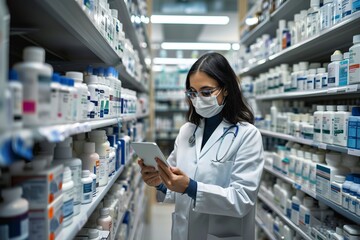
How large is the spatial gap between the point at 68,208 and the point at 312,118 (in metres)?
1.88

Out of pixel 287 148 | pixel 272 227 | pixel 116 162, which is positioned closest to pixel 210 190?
pixel 116 162

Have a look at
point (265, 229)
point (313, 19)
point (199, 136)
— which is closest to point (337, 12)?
point (313, 19)

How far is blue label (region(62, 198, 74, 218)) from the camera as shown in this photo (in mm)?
928

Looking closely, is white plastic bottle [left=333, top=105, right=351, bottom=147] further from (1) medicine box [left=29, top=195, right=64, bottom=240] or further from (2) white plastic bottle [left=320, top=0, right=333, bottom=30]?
(1) medicine box [left=29, top=195, right=64, bottom=240]

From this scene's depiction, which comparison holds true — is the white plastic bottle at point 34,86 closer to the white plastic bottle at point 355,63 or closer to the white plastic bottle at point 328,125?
the white plastic bottle at point 355,63

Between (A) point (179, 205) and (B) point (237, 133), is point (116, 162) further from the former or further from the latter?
(B) point (237, 133)

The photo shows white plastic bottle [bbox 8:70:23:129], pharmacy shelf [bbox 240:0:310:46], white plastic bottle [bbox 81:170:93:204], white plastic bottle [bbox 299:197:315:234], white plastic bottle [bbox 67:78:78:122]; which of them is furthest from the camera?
pharmacy shelf [bbox 240:0:310:46]

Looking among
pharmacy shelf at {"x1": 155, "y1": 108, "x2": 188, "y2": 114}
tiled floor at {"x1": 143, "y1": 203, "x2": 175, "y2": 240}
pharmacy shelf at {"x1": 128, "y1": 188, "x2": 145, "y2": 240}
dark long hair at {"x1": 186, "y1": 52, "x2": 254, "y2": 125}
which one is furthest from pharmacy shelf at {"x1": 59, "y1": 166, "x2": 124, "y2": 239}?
pharmacy shelf at {"x1": 155, "y1": 108, "x2": 188, "y2": 114}

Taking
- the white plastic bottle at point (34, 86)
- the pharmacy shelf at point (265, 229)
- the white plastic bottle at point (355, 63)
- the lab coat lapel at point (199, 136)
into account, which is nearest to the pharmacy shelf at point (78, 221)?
the white plastic bottle at point (34, 86)

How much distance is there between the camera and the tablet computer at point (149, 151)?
1377mm

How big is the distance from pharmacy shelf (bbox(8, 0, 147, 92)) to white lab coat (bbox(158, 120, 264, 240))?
78 cm

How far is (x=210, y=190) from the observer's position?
1.48 metres

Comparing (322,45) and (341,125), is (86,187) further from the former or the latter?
(322,45)

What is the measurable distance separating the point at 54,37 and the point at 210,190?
102 cm
